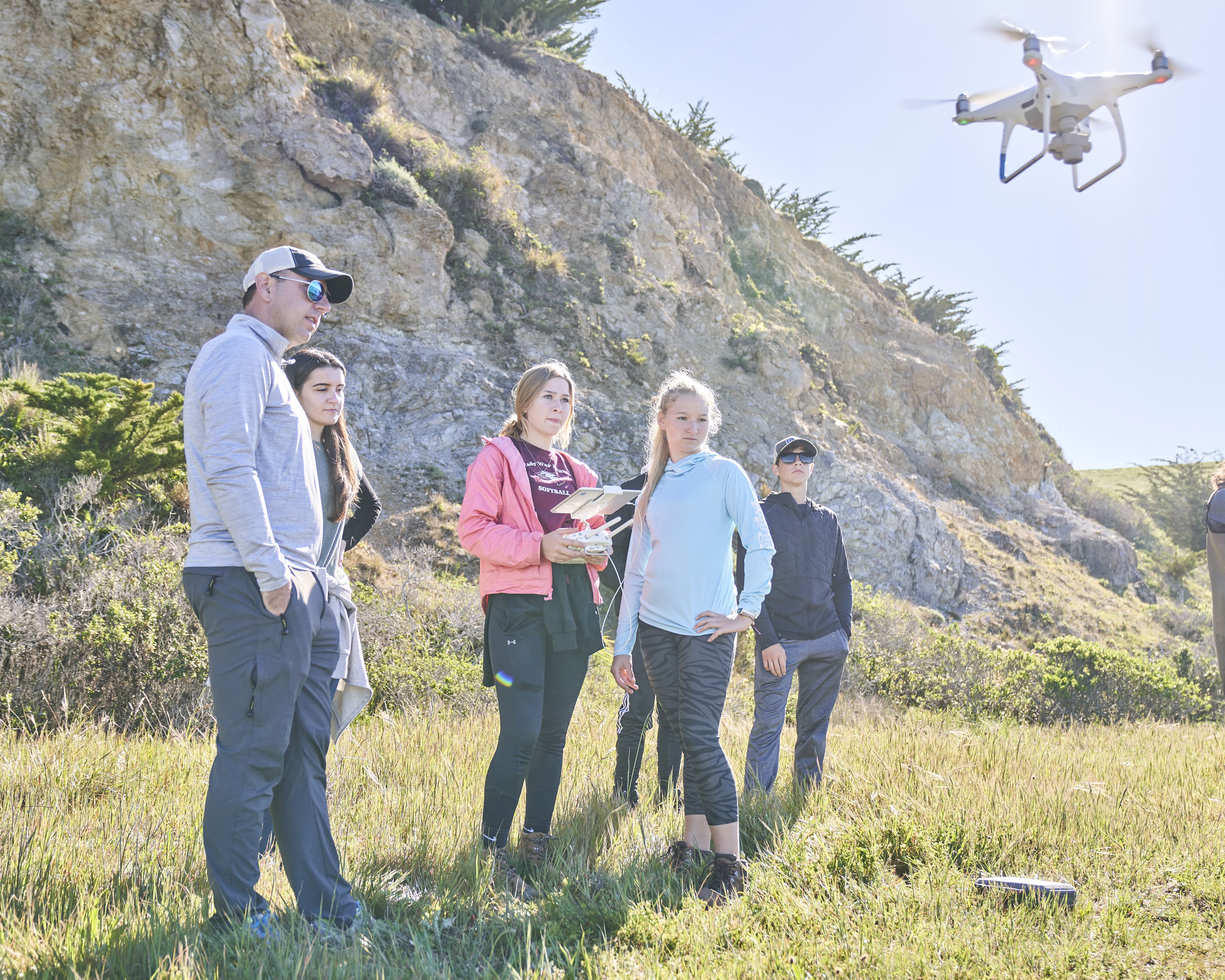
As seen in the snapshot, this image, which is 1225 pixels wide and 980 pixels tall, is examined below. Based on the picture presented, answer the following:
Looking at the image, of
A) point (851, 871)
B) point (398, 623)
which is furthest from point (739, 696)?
point (851, 871)

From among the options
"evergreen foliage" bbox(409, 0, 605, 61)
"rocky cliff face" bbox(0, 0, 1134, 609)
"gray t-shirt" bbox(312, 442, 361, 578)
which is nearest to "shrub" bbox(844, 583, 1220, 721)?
"rocky cliff face" bbox(0, 0, 1134, 609)

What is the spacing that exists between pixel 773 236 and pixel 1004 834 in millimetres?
23857

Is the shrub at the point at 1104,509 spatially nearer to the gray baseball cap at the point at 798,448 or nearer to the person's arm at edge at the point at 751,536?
the gray baseball cap at the point at 798,448

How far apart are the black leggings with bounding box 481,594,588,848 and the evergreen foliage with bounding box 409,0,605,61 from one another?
2029cm

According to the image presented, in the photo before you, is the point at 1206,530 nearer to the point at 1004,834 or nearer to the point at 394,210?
→ the point at 1004,834

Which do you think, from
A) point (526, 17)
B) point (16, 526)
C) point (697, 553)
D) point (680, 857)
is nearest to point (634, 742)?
point (680, 857)

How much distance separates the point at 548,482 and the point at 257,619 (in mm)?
1354

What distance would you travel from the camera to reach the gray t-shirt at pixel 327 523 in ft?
9.78

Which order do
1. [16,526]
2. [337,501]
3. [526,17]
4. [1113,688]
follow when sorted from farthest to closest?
[526,17], [1113,688], [16,526], [337,501]

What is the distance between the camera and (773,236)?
985 inches

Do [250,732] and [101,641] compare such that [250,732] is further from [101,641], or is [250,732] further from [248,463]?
[101,641]

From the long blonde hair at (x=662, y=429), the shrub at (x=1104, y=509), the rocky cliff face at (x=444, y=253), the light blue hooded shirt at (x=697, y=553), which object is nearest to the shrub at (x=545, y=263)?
the rocky cliff face at (x=444, y=253)

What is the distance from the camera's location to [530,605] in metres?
3.13

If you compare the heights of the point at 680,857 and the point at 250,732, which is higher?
the point at 250,732
